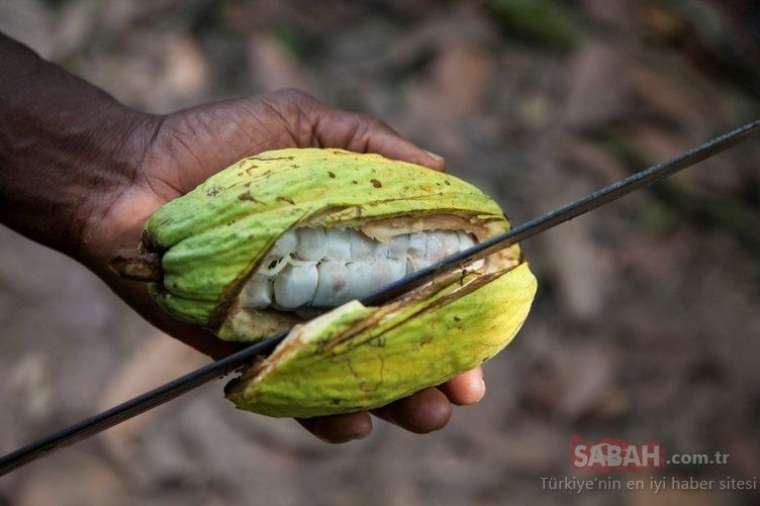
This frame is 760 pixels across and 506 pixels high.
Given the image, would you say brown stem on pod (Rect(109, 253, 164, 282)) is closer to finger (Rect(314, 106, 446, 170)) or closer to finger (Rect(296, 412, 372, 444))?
finger (Rect(296, 412, 372, 444))

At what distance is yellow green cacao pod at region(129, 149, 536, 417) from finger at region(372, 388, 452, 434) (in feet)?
0.44

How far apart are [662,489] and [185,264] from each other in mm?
1747

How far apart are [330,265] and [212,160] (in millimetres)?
451

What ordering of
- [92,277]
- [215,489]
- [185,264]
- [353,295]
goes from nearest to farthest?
1. [185,264]
2. [353,295]
3. [215,489]
4. [92,277]

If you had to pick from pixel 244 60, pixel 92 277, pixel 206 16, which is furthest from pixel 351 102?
pixel 92 277

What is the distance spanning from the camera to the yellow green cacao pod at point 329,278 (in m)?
1.20

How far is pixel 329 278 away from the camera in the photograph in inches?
51.2

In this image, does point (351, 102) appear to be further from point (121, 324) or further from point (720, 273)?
point (720, 273)

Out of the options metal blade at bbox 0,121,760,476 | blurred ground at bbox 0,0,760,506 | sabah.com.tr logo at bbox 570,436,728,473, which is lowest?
sabah.com.tr logo at bbox 570,436,728,473

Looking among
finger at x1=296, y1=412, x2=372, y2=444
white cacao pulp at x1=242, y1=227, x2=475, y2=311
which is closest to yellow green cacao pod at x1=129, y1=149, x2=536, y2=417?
white cacao pulp at x1=242, y1=227, x2=475, y2=311

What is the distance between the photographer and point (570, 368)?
8.04ft

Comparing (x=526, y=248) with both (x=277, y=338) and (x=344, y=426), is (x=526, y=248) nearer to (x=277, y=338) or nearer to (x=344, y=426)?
(x=344, y=426)

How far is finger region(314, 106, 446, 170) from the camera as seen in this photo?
5.37ft

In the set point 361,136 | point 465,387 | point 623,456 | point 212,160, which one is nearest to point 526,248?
point 623,456
